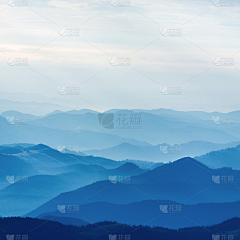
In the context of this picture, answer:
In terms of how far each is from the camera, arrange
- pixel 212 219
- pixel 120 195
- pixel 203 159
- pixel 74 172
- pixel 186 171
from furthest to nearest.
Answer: pixel 203 159
pixel 74 172
pixel 186 171
pixel 120 195
pixel 212 219

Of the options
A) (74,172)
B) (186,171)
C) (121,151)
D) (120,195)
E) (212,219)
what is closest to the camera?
(212,219)

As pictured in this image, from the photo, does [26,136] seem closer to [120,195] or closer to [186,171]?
[120,195]

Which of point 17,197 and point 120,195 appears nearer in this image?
point 120,195

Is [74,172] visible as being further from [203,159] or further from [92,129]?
[203,159]

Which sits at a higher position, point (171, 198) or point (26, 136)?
point (26, 136)

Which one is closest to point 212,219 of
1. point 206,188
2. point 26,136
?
point 206,188

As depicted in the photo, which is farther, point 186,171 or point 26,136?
point 26,136

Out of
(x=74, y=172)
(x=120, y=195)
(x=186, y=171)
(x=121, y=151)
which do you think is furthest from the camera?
(x=121, y=151)

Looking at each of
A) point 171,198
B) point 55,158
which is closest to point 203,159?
point 171,198

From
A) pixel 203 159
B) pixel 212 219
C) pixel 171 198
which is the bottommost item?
pixel 212 219
